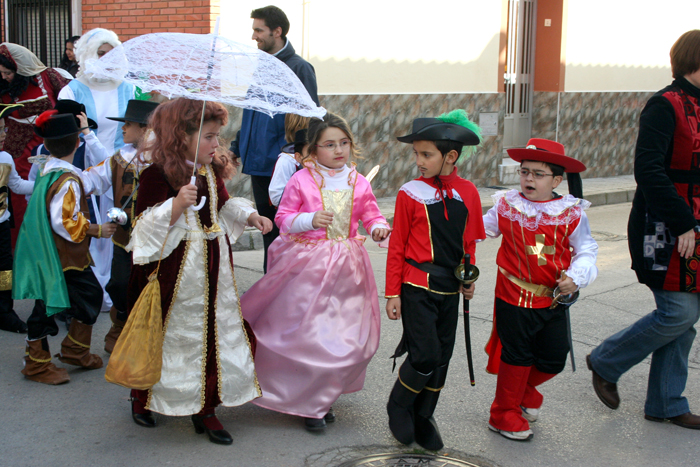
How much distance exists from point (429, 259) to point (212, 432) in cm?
131

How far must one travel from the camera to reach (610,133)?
1440cm

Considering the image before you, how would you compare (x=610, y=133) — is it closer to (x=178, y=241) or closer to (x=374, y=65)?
(x=374, y=65)

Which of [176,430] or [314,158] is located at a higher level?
[314,158]

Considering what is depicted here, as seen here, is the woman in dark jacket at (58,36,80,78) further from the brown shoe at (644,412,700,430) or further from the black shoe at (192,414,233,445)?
the brown shoe at (644,412,700,430)

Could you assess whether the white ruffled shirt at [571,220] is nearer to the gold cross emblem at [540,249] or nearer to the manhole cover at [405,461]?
the gold cross emblem at [540,249]

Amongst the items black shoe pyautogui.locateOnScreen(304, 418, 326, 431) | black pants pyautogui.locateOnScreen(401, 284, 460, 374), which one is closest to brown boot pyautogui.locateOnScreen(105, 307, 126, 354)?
black shoe pyautogui.locateOnScreen(304, 418, 326, 431)

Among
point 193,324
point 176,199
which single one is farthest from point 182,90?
point 193,324

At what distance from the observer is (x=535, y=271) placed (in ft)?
11.3

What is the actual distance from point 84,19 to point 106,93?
4821mm

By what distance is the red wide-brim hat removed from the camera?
3.45 metres

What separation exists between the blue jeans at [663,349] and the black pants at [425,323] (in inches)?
42.7

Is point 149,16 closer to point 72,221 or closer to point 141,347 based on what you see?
point 72,221

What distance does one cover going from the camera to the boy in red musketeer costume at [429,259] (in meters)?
3.29

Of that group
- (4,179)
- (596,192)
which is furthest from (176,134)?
(596,192)
